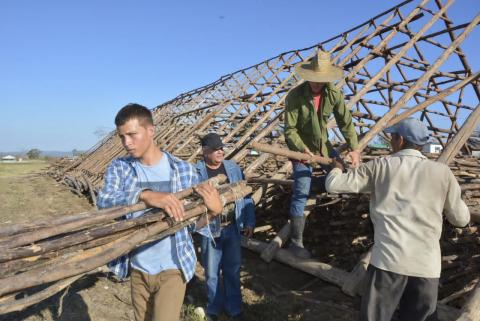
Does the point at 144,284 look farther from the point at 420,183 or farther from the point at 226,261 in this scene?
the point at 420,183

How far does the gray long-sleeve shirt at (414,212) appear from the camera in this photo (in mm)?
2461

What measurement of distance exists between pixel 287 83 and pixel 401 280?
9.70 m

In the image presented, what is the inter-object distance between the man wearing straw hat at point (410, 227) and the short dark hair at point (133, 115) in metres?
1.56

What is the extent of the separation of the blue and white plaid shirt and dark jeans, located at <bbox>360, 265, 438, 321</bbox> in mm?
1185

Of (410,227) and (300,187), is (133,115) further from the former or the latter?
(300,187)

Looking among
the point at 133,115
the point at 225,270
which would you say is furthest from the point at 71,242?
the point at 225,270

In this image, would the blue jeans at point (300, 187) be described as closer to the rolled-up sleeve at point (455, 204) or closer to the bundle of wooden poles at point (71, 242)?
the rolled-up sleeve at point (455, 204)

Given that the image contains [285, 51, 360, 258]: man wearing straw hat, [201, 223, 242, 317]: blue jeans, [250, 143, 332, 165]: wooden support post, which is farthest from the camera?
[285, 51, 360, 258]: man wearing straw hat

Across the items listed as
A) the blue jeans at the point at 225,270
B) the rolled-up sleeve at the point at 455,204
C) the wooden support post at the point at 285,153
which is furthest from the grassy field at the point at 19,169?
the rolled-up sleeve at the point at 455,204

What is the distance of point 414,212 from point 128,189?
1.79m

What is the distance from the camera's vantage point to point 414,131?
260 cm

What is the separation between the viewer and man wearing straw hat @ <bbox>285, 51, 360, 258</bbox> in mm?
4195

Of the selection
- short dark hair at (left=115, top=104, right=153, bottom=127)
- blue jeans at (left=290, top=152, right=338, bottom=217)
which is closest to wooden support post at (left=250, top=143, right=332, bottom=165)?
blue jeans at (left=290, top=152, right=338, bottom=217)

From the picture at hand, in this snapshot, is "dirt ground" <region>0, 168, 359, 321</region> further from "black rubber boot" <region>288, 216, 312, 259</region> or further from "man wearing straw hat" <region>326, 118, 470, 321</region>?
"man wearing straw hat" <region>326, 118, 470, 321</region>
